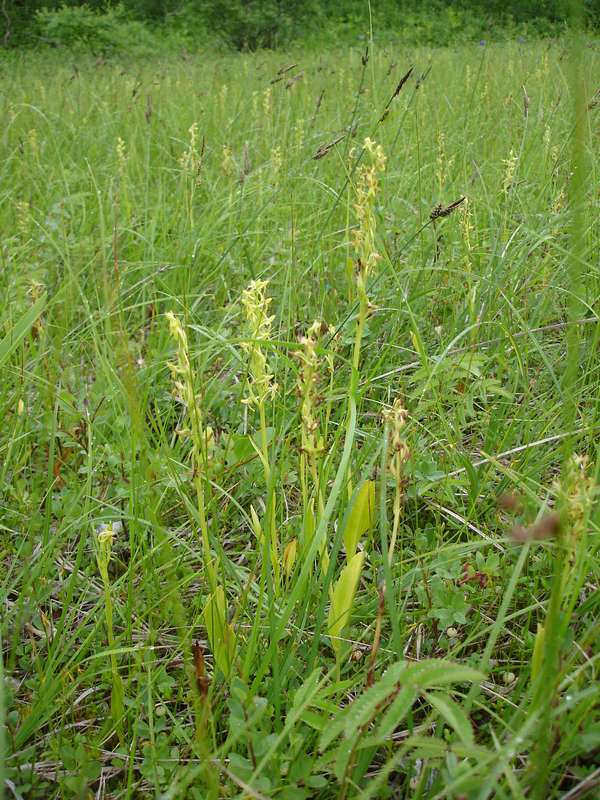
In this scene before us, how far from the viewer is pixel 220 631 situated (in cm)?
100

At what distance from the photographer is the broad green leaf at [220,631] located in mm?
976

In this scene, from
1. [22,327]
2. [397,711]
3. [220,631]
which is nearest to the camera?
[397,711]

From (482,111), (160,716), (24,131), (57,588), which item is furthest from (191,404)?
(24,131)

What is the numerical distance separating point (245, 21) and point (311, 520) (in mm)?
16008

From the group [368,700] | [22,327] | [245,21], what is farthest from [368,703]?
[245,21]

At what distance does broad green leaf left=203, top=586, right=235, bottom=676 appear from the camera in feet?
3.20

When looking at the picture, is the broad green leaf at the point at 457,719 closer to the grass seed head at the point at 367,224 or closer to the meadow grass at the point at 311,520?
the meadow grass at the point at 311,520

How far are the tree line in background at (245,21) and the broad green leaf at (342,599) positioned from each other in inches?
508

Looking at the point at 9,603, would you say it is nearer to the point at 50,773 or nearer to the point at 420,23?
the point at 50,773

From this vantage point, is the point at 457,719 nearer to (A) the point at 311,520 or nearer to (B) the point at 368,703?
(B) the point at 368,703

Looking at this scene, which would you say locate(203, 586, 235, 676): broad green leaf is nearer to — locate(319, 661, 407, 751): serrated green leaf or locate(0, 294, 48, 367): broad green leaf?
locate(319, 661, 407, 751): serrated green leaf

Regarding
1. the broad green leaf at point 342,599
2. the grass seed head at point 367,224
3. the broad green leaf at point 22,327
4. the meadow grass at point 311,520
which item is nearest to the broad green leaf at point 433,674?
the meadow grass at point 311,520

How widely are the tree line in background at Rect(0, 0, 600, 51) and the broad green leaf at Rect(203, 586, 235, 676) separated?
1295 cm

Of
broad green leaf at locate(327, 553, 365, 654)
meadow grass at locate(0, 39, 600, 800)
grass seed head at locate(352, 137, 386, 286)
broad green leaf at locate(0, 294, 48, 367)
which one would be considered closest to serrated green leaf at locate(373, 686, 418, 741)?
meadow grass at locate(0, 39, 600, 800)
